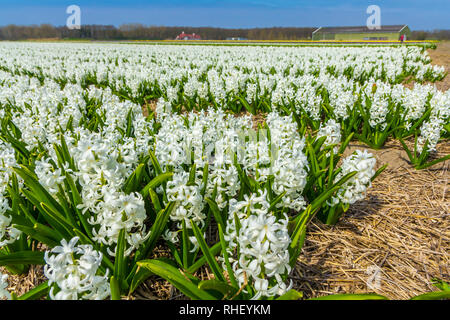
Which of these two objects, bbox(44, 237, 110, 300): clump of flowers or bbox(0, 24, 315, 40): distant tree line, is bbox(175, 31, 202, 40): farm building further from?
bbox(44, 237, 110, 300): clump of flowers

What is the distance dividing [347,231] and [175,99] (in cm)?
555

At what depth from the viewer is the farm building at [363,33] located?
76312 mm

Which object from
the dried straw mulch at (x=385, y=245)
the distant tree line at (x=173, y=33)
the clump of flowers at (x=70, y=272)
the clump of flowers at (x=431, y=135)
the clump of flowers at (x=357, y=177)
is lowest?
the dried straw mulch at (x=385, y=245)

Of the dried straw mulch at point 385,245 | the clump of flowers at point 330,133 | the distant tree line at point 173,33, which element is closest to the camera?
the dried straw mulch at point 385,245

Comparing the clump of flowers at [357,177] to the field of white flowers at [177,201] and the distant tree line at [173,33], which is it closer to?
the field of white flowers at [177,201]

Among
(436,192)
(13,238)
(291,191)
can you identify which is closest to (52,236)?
(13,238)

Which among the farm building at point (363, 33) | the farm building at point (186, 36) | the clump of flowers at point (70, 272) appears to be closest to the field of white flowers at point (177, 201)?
the clump of flowers at point (70, 272)

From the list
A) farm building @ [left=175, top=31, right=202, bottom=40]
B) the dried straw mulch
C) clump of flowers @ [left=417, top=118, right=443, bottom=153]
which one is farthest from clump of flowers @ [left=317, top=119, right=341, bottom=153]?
farm building @ [left=175, top=31, right=202, bottom=40]

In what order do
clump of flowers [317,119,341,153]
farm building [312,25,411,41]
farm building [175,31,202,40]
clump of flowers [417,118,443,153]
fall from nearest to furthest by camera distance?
clump of flowers [317,119,341,153] → clump of flowers [417,118,443,153] → farm building [312,25,411,41] → farm building [175,31,202,40]

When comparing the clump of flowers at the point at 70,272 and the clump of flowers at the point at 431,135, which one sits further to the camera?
the clump of flowers at the point at 431,135

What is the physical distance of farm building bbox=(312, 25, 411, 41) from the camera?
3004 inches

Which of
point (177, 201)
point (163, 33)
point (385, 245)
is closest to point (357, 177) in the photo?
point (385, 245)
